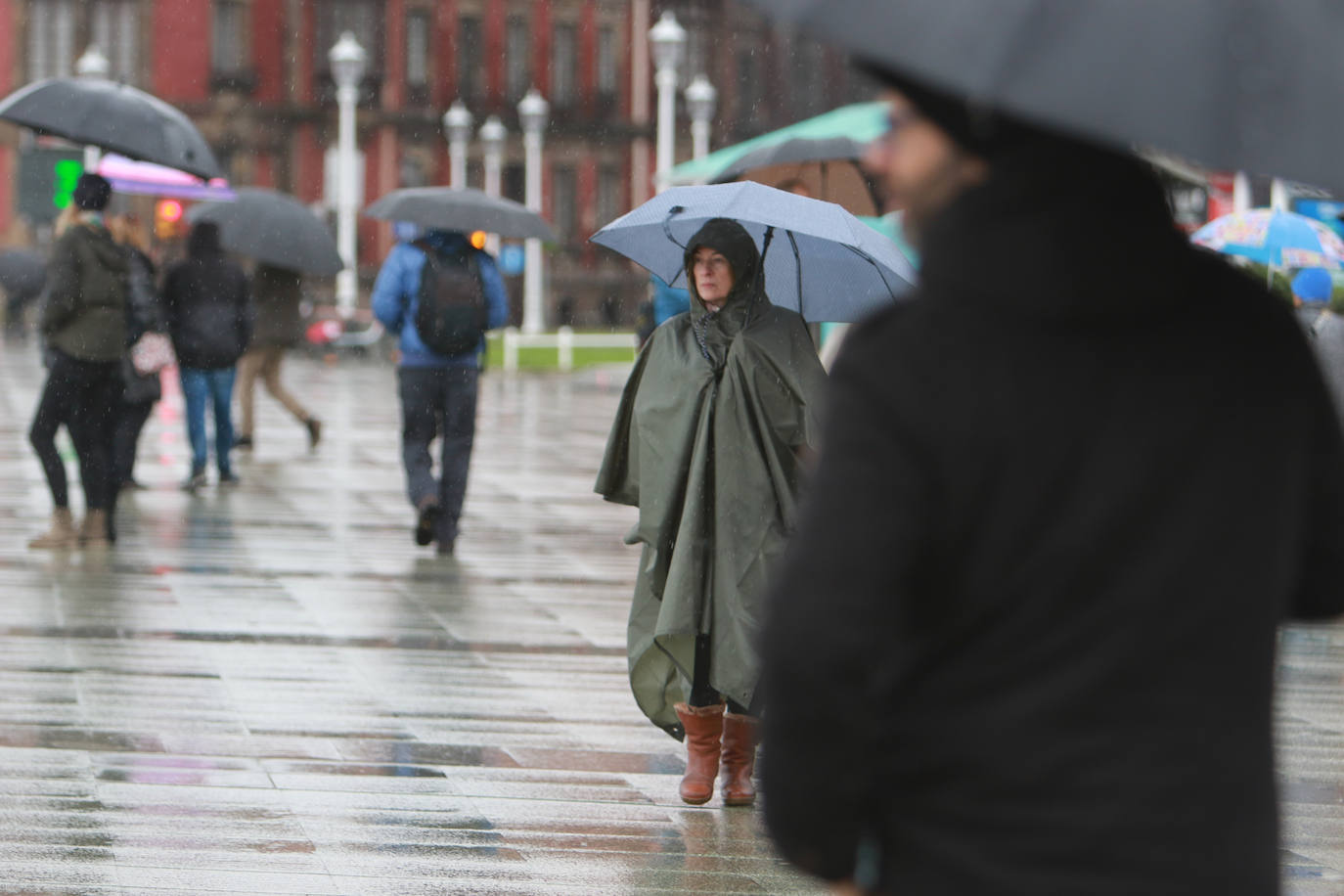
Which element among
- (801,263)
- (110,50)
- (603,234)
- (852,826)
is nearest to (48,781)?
(603,234)

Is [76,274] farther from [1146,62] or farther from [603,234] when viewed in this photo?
[1146,62]

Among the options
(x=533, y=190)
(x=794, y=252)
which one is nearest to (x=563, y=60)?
(x=533, y=190)

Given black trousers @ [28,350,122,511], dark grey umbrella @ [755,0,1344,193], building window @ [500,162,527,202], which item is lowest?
black trousers @ [28,350,122,511]

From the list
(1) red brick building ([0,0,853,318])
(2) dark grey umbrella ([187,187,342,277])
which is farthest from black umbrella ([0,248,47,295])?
(2) dark grey umbrella ([187,187,342,277])

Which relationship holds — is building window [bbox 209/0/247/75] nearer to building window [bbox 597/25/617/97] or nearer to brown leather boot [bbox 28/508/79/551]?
building window [bbox 597/25/617/97]

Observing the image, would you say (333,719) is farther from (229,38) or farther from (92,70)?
(229,38)

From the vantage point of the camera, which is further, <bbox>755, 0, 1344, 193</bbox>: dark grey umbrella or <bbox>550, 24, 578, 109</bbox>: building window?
<bbox>550, 24, 578, 109</bbox>: building window

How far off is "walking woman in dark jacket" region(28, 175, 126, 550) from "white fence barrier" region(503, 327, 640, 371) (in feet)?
76.2

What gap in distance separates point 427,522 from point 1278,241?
187 inches

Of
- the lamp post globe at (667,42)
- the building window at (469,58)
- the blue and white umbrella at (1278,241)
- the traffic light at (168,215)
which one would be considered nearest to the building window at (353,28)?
the building window at (469,58)

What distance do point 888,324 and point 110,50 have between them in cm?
5863

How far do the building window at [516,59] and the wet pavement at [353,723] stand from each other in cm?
5080

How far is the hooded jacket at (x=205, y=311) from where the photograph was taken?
14969 millimetres

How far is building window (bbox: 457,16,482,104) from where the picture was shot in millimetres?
62594
